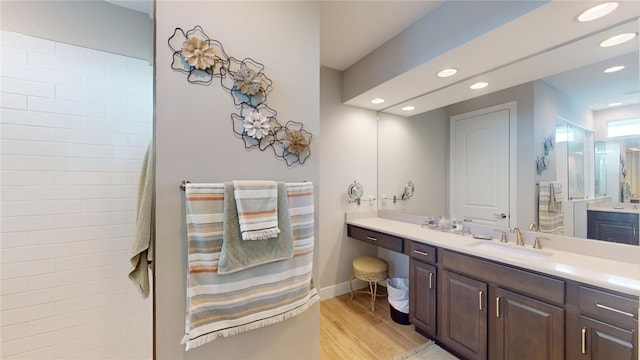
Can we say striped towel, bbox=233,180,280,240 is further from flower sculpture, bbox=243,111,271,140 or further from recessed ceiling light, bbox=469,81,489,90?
recessed ceiling light, bbox=469,81,489,90

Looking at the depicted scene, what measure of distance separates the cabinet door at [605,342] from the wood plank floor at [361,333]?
1.08 m

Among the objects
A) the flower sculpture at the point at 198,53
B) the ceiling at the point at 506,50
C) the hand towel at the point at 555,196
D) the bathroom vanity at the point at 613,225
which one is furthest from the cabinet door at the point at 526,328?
the flower sculpture at the point at 198,53

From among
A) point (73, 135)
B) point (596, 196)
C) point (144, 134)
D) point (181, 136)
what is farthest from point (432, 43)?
point (73, 135)

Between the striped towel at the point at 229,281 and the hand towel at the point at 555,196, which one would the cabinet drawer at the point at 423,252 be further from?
the striped towel at the point at 229,281

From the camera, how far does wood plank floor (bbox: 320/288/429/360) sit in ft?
6.14

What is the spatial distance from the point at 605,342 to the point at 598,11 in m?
1.67

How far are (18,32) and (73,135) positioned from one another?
65 centimetres

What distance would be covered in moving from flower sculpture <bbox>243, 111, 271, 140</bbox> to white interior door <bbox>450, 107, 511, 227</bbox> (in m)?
1.98

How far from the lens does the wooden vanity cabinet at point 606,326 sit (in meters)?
1.06

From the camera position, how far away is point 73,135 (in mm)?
1525

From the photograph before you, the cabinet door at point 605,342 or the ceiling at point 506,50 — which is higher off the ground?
the ceiling at point 506,50

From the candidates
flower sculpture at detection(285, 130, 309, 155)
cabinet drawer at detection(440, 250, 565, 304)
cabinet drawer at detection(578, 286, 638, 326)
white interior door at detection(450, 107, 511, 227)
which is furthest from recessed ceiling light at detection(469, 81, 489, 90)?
flower sculpture at detection(285, 130, 309, 155)

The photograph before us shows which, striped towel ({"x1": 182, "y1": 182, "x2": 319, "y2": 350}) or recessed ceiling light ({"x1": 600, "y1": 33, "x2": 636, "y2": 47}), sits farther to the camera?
recessed ceiling light ({"x1": 600, "y1": 33, "x2": 636, "y2": 47})

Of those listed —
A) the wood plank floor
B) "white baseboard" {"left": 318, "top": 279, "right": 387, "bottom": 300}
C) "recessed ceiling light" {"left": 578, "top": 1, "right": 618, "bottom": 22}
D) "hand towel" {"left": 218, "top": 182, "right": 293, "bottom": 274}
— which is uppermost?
"recessed ceiling light" {"left": 578, "top": 1, "right": 618, "bottom": 22}
